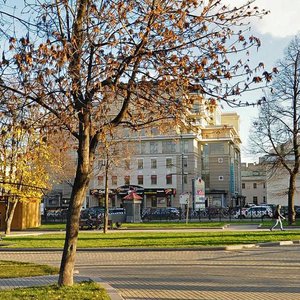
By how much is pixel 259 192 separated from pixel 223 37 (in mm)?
111937

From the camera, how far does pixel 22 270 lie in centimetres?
1486

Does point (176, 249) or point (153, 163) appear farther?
point (153, 163)

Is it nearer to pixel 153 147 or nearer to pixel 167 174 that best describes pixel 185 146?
pixel 153 147

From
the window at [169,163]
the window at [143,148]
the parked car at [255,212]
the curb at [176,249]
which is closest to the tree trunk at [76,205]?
the curb at [176,249]

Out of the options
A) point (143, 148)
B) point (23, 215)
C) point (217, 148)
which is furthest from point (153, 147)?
point (23, 215)

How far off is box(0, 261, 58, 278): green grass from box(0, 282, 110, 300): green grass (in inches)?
127

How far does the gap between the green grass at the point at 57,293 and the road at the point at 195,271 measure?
66 cm

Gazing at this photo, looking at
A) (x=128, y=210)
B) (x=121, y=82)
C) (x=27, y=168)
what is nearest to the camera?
(x=121, y=82)

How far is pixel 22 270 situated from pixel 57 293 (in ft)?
17.3

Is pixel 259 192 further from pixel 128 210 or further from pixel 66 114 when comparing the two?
pixel 66 114

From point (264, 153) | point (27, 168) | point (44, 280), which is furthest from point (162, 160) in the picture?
point (44, 280)

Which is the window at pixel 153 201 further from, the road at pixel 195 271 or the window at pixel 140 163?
the road at pixel 195 271

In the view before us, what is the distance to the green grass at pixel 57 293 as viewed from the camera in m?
9.59

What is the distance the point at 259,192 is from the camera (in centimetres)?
11831
